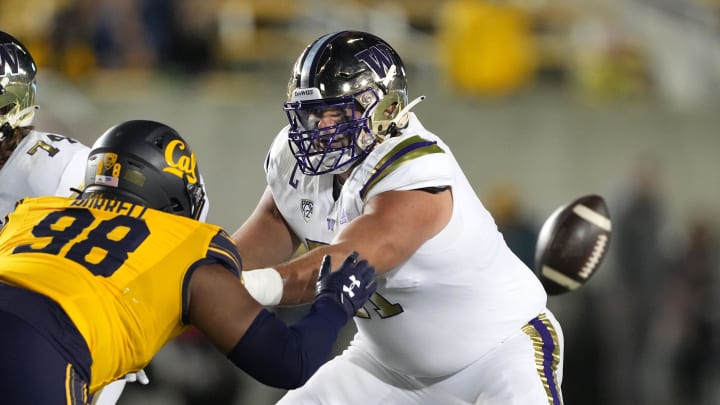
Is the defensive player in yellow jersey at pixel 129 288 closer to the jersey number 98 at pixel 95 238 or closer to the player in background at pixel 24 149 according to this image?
the jersey number 98 at pixel 95 238

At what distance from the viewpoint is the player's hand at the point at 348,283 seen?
9.34ft

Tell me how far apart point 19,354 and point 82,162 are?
1.41 m

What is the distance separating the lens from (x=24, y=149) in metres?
3.87

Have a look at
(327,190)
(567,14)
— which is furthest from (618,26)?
(327,190)

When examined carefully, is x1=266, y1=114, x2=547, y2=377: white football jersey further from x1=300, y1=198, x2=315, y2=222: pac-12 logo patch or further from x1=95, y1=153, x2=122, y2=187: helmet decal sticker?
x1=95, y1=153, x2=122, y2=187: helmet decal sticker

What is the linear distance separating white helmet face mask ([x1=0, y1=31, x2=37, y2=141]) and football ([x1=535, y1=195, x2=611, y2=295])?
188 centimetres

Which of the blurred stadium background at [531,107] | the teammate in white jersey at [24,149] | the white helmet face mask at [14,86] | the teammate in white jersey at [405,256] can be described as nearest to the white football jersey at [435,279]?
the teammate in white jersey at [405,256]

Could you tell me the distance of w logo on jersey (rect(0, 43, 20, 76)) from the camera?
389cm

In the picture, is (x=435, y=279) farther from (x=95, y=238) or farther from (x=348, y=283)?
(x=95, y=238)

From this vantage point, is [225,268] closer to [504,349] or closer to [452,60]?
[504,349]

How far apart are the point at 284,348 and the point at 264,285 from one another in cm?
30

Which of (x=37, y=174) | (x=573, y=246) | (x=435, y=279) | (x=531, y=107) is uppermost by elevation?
(x=37, y=174)

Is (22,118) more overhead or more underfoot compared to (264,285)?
more overhead

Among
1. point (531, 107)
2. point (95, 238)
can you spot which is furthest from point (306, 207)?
point (531, 107)
